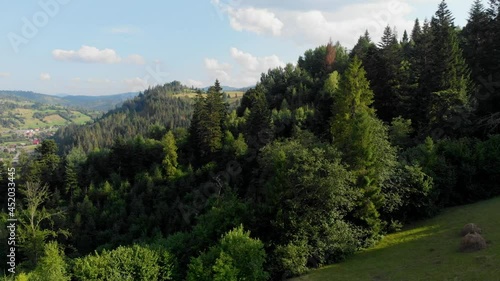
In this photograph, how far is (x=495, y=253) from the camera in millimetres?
22594

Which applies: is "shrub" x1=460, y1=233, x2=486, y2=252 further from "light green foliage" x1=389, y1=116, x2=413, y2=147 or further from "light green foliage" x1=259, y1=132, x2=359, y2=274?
"light green foliage" x1=389, y1=116, x2=413, y2=147

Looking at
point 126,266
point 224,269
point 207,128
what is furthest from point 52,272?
point 207,128

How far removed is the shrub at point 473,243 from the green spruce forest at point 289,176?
7.89 meters

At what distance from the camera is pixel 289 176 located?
1164 inches

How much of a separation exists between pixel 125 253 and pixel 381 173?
21481mm

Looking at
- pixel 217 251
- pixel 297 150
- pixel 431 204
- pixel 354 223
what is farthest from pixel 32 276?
pixel 431 204

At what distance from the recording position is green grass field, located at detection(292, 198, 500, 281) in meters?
21.7

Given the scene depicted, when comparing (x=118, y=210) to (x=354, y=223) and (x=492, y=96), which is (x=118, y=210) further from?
(x=492, y=96)

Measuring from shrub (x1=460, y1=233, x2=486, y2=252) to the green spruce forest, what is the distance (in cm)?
789

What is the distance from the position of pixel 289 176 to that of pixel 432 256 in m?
11.1

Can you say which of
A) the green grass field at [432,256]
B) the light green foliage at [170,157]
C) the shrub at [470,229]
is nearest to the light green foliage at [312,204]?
the green grass field at [432,256]

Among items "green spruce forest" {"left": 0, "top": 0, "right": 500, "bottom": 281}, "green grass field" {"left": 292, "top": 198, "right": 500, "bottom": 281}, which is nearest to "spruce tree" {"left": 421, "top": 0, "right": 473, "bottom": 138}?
"green spruce forest" {"left": 0, "top": 0, "right": 500, "bottom": 281}

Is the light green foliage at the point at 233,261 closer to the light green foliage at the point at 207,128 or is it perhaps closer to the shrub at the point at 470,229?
the shrub at the point at 470,229

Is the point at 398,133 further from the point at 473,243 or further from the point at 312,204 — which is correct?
the point at 473,243
